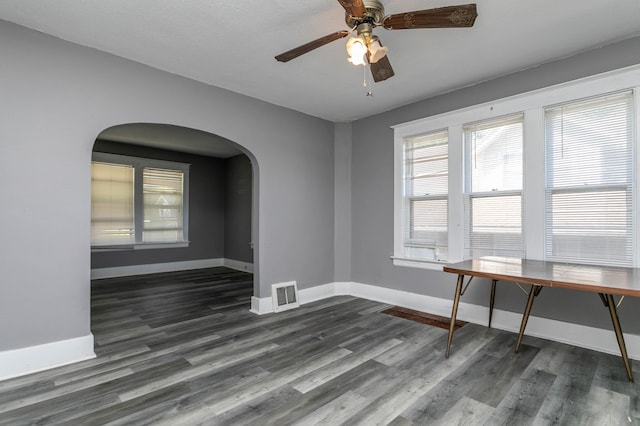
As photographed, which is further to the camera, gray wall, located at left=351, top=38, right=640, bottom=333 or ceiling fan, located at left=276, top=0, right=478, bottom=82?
gray wall, located at left=351, top=38, right=640, bottom=333

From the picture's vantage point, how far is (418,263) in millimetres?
3963

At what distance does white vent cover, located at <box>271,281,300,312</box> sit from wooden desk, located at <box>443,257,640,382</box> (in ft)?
6.67

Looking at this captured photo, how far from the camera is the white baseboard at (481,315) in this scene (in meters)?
2.67

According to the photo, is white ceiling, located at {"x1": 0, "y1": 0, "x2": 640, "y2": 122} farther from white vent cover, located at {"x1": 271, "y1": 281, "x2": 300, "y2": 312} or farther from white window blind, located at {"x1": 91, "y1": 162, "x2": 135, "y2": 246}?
white window blind, located at {"x1": 91, "y1": 162, "x2": 135, "y2": 246}

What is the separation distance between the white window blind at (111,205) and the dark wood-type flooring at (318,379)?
121 inches

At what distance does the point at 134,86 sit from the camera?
297 centimetres

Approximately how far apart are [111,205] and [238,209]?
244 centimetres

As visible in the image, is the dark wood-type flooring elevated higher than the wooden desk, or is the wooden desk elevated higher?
the wooden desk

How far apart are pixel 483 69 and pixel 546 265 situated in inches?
76.7

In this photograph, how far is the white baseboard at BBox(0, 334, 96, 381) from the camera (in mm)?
2307

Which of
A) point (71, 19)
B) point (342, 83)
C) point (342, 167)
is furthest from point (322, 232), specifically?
point (71, 19)

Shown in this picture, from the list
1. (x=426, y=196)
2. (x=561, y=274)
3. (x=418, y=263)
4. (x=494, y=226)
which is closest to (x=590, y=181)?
(x=494, y=226)

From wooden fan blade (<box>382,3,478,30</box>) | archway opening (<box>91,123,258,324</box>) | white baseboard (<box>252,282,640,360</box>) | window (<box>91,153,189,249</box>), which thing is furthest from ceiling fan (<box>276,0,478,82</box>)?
window (<box>91,153,189,249</box>)

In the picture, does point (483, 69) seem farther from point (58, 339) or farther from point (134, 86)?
point (58, 339)
